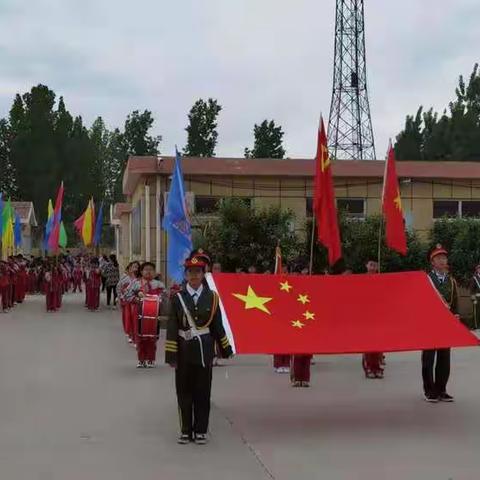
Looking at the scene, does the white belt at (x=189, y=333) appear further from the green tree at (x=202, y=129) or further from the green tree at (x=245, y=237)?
the green tree at (x=202, y=129)

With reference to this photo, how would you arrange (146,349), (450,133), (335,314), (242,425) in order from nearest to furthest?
(242,425)
(335,314)
(146,349)
(450,133)

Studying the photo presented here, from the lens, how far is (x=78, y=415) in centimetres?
915

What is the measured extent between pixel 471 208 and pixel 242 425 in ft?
53.9

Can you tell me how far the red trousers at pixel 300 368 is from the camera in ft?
36.1

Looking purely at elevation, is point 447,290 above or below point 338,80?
below

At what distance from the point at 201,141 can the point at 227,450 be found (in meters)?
64.2

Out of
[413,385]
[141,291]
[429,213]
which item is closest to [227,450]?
[413,385]

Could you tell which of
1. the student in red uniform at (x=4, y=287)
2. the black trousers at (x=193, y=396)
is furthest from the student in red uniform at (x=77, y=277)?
the black trousers at (x=193, y=396)

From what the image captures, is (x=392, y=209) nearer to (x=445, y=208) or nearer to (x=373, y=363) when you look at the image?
(x=373, y=363)

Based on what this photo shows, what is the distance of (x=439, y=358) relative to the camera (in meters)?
9.75

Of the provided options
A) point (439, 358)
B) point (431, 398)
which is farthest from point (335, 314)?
point (431, 398)

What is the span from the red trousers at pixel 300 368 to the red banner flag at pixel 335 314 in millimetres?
1671

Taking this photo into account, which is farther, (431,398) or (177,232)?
(177,232)

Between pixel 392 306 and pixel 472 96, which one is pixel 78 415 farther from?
pixel 472 96
